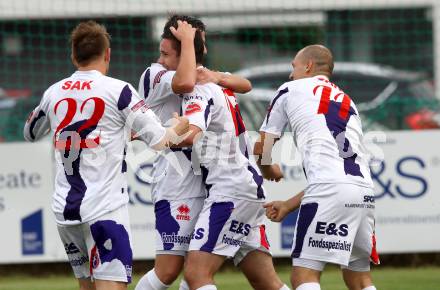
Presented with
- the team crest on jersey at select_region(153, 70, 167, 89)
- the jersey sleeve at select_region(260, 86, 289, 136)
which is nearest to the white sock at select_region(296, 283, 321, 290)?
the jersey sleeve at select_region(260, 86, 289, 136)

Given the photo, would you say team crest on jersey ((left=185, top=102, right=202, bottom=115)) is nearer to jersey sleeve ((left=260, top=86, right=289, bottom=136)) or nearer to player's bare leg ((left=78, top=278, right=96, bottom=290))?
jersey sleeve ((left=260, top=86, right=289, bottom=136))

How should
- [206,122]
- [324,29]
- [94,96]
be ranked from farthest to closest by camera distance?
[324,29], [206,122], [94,96]

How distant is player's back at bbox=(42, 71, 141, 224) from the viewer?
579 centimetres

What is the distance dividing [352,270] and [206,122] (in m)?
1.27

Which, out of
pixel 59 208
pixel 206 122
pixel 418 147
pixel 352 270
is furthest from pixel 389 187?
pixel 59 208

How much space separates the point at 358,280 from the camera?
21.3ft

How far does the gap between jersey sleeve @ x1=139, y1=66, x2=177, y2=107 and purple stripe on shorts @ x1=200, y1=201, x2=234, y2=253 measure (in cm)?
73

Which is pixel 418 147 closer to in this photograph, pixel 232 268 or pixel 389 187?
pixel 389 187

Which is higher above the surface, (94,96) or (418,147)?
(94,96)

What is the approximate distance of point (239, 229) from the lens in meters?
6.36

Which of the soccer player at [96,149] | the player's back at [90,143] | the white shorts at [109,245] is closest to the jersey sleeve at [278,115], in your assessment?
the soccer player at [96,149]

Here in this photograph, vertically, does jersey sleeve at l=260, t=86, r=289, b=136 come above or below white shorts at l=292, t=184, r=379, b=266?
above

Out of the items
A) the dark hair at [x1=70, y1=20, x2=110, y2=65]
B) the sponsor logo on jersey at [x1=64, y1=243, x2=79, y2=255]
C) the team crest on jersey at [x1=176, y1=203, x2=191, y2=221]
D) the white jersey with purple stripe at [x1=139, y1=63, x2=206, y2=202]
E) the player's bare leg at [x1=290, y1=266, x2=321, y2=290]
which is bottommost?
Answer: the player's bare leg at [x1=290, y1=266, x2=321, y2=290]

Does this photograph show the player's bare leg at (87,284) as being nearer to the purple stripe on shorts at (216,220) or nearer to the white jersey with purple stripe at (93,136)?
the white jersey with purple stripe at (93,136)
